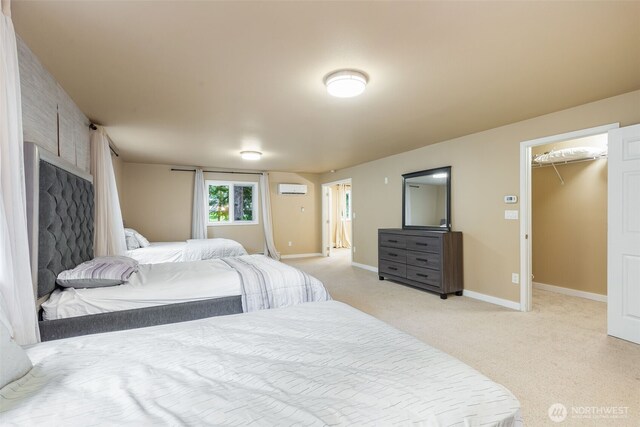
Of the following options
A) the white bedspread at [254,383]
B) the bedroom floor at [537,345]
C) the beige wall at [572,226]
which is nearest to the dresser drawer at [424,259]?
the bedroom floor at [537,345]

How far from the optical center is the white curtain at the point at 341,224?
983cm

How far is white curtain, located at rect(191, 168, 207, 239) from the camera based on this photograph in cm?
658

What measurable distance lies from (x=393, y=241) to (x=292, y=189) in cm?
351

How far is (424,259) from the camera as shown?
431 cm

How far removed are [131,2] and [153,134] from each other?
283 centimetres

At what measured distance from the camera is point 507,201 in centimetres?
369

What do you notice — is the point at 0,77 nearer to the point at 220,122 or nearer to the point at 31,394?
the point at 31,394

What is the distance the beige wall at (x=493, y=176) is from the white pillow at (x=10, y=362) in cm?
427

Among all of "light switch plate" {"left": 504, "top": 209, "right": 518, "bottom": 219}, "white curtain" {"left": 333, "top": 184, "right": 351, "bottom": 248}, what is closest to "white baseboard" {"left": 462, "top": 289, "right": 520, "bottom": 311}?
"light switch plate" {"left": 504, "top": 209, "right": 518, "bottom": 219}

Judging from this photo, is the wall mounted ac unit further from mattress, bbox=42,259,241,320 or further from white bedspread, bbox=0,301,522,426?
white bedspread, bbox=0,301,522,426

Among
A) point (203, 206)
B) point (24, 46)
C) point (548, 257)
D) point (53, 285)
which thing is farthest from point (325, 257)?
point (24, 46)

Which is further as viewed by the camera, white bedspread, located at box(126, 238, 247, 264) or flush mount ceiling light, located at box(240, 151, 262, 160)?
flush mount ceiling light, located at box(240, 151, 262, 160)

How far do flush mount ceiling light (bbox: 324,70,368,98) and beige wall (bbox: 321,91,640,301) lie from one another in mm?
2339

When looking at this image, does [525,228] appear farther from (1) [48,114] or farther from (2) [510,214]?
(1) [48,114]
